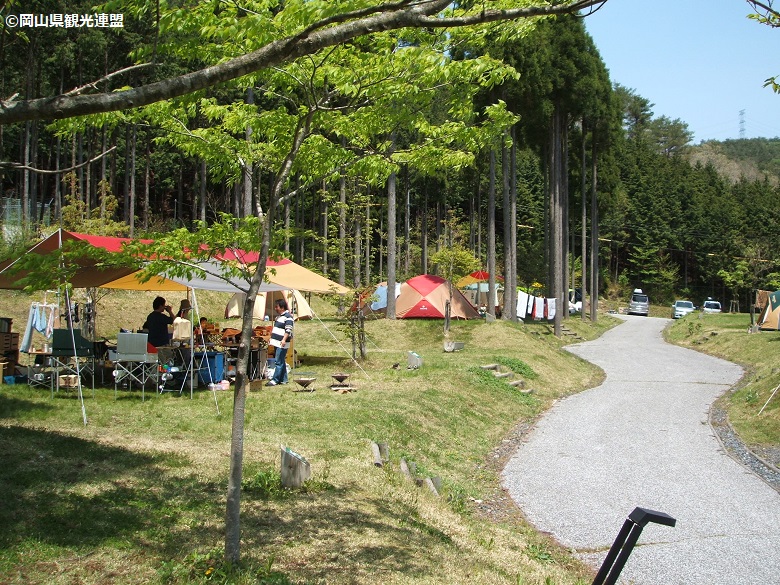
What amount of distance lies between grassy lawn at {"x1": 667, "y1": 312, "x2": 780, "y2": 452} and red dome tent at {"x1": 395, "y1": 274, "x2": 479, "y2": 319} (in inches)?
381

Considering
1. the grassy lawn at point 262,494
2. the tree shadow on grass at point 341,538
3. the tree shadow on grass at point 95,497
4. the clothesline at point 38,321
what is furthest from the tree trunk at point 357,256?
the tree shadow on grass at point 341,538

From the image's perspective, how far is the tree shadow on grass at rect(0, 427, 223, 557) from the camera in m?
5.39

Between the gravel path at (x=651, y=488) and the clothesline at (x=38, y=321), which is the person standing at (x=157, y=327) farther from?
the gravel path at (x=651, y=488)

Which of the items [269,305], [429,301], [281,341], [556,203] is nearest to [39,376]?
[281,341]

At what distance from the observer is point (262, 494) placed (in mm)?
6992

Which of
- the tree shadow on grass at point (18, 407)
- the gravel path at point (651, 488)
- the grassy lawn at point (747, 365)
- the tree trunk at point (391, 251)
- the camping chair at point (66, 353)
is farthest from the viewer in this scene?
the tree trunk at point (391, 251)

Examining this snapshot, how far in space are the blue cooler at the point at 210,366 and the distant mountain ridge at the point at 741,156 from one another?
103082 millimetres

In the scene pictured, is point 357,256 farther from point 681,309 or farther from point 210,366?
point 681,309

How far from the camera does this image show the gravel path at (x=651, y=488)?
7.31 m

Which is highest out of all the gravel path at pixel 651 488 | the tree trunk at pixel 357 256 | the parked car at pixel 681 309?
the tree trunk at pixel 357 256

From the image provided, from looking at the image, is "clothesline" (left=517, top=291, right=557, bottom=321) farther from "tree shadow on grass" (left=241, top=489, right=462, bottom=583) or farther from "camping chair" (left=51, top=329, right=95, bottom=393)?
"tree shadow on grass" (left=241, top=489, right=462, bottom=583)

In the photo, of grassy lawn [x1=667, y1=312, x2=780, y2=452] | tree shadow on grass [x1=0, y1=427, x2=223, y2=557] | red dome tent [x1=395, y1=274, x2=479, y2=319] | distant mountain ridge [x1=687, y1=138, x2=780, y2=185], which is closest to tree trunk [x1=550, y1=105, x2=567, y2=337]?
red dome tent [x1=395, y1=274, x2=479, y2=319]

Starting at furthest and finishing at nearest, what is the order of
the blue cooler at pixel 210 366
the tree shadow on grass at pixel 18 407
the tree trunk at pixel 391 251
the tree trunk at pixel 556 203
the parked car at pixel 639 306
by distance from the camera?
1. the parked car at pixel 639 306
2. the tree trunk at pixel 556 203
3. the tree trunk at pixel 391 251
4. the blue cooler at pixel 210 366
5. the tree shadow on grass at pixel 18 407

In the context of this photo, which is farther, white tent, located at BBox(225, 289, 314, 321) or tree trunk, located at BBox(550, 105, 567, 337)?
tree trunk, located at BBox(550, 105, 567, 337)
